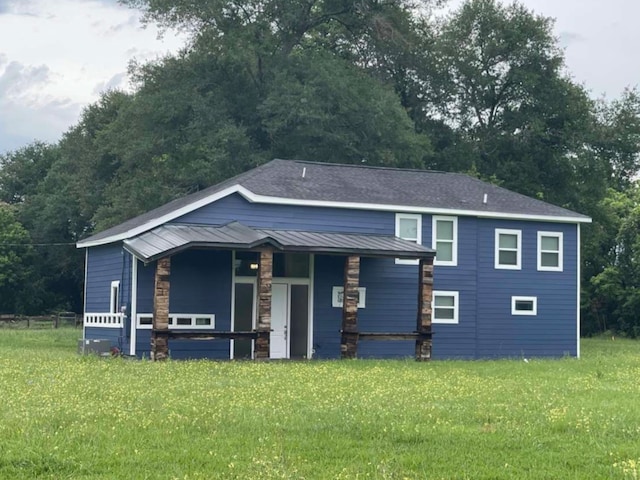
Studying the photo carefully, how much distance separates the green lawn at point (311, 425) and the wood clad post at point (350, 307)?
19.5 ft

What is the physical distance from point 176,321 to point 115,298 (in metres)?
2.59

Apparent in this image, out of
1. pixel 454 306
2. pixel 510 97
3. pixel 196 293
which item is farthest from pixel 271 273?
pixel 510 97

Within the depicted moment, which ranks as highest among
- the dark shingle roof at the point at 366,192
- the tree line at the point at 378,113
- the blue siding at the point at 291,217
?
the tree line at the point at 378,113

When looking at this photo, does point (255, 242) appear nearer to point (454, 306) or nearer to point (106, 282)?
point (106, 282)

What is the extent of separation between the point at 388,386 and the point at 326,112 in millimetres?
25930

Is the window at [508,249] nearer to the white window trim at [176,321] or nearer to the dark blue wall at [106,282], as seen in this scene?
the white window trim at [176,321]

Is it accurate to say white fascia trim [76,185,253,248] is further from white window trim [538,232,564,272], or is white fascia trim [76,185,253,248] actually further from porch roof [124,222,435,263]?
white window trim [538,232,564,272]

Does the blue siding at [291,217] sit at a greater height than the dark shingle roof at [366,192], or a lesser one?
lesser

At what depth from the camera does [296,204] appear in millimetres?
26953

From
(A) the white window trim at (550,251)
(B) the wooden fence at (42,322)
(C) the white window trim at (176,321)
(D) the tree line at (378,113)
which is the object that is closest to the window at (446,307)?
(A) the white window trim at (550,251)

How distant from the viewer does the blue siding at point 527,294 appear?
29.5 meters

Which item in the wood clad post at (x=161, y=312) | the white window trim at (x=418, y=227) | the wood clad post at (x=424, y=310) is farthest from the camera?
the white window trim at (x=418, y=227)

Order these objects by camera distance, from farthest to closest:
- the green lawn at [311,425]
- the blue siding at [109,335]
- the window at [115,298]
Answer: the window at [115,298]
the blue siding at [109,335]
the green lawn at [311,425]

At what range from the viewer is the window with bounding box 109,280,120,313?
88.0ft
